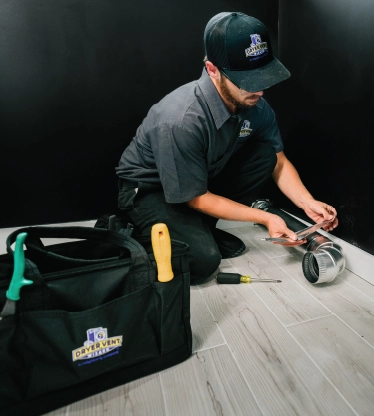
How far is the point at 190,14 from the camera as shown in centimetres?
149

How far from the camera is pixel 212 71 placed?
3.50ft

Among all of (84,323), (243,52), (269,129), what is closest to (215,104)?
(243,52)

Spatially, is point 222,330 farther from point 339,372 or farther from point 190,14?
point 190,14

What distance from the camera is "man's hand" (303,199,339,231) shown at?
48.5 inches

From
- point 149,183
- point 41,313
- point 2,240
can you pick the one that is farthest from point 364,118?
point 2,240

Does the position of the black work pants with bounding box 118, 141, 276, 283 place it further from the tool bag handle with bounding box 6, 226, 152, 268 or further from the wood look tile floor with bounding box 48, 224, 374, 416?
the tool bag handle with bounding box 6, 226, 152, 268

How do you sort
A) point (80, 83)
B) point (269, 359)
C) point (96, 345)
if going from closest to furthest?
point (96, 345), point (269, 359), point (80, 83)

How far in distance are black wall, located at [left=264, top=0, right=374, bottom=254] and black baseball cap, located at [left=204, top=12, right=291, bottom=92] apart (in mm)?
395

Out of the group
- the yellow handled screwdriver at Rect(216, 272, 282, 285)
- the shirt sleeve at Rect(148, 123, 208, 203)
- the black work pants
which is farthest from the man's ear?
the yellow handled screwdriver at Rect(216, 272, 282, 285)

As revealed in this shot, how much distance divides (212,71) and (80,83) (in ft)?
2.28

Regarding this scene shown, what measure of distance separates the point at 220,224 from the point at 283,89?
80 cm

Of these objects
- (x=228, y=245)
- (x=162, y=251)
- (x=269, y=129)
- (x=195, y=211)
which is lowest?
(x=228, y=245)

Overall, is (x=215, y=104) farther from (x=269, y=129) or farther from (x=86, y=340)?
(x=86, y=340)

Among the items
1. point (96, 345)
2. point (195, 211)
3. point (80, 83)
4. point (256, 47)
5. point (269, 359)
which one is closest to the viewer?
point (96, 345)
